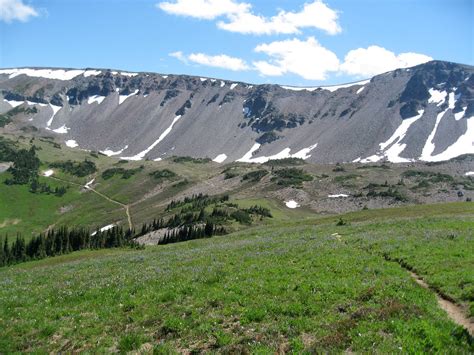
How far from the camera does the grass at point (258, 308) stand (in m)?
14.5

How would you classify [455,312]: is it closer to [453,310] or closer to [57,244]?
[453,310]

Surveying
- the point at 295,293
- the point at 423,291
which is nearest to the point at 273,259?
the point at 295,293

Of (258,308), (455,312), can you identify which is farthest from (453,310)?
(258,308)

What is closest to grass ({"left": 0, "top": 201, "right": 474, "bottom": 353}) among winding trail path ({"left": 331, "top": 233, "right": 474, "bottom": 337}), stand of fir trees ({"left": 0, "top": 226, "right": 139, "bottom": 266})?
winding trail path ({"left": 331, "top": 233, "right": 474, "bottom": 337})

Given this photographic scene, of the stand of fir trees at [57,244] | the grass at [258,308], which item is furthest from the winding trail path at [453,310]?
the stand of fir trees at [57,244]

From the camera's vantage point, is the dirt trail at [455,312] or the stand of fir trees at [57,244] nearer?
the dirt trail at [455,312]

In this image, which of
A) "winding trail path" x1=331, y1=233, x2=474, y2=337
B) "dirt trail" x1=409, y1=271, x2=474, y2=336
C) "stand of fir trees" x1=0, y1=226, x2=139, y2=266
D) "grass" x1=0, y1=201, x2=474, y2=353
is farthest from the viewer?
"stand of fir trees" x1=0, y1=226, x2=139, y2=266

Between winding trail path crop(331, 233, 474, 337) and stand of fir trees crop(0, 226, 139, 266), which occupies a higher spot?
winding trail path crop(331, 233, 474, 337)

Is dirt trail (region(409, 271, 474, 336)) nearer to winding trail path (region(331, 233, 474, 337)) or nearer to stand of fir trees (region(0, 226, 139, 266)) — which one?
winding trail path (region(331, 233, 474, 337))

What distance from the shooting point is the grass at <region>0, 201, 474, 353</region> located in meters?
14.5

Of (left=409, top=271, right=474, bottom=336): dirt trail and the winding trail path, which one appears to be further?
the winding trail path

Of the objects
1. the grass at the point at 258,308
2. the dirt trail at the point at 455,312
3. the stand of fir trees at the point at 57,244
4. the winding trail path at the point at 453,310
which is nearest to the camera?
the grass at the point at 258,308

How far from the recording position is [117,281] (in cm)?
2556

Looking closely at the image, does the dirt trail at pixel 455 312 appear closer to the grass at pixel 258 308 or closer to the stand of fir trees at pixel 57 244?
the grass at pixel 258 308
